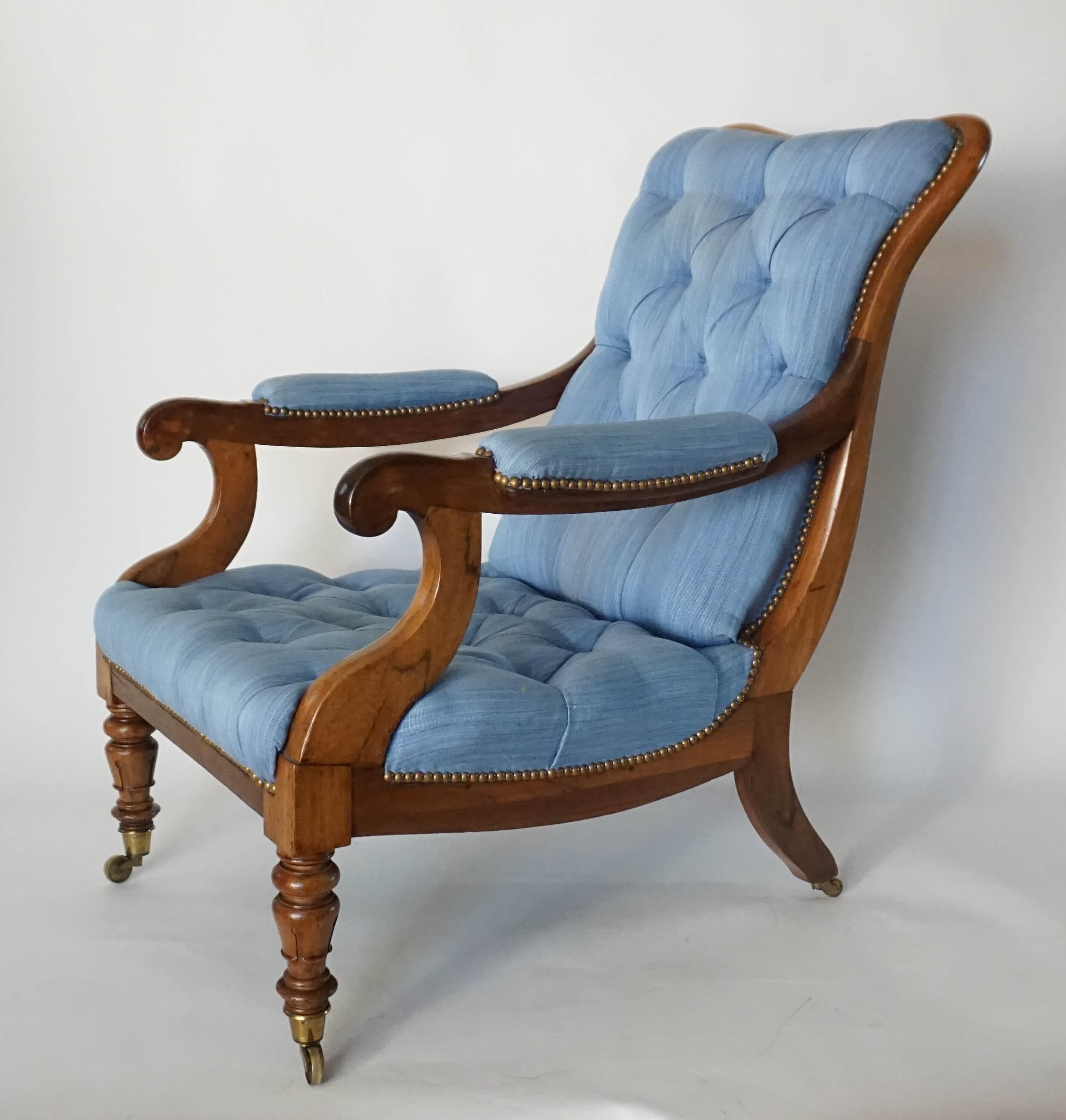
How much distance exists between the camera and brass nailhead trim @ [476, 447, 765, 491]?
1.30 m

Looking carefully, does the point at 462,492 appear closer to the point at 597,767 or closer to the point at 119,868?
the point at 597,767

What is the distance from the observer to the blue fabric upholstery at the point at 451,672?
1.35m

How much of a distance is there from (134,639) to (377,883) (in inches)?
22.1

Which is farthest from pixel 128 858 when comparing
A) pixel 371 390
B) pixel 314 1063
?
pixel 371 390

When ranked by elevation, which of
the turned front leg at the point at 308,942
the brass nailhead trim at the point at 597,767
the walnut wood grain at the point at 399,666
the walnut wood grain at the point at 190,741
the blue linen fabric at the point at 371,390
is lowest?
the turned front leg at the point at 308,942

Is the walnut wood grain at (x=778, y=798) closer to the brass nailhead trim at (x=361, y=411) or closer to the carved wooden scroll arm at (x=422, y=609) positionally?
the carved wooden scroll arm at (x=422, y=609)

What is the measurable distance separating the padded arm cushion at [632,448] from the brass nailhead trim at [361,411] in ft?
1.58

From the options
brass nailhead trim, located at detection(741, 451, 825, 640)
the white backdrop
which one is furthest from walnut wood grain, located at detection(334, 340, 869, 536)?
the white backdrop

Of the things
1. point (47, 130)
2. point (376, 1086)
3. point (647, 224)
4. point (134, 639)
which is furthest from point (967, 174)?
point (47, 130)

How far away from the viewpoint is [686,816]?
7.38ft

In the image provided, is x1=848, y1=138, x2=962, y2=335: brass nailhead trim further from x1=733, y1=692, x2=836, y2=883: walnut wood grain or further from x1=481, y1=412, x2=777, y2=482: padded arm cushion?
x1=733, y1=692, x2=836, y2=883: walnut wood grain

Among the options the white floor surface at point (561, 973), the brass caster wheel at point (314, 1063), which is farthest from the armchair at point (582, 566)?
the white floor surface at point (561, 973)

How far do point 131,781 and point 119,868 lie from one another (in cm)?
14

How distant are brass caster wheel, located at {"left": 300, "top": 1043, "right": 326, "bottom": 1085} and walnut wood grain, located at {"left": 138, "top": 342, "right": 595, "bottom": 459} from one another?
2.36 ft
